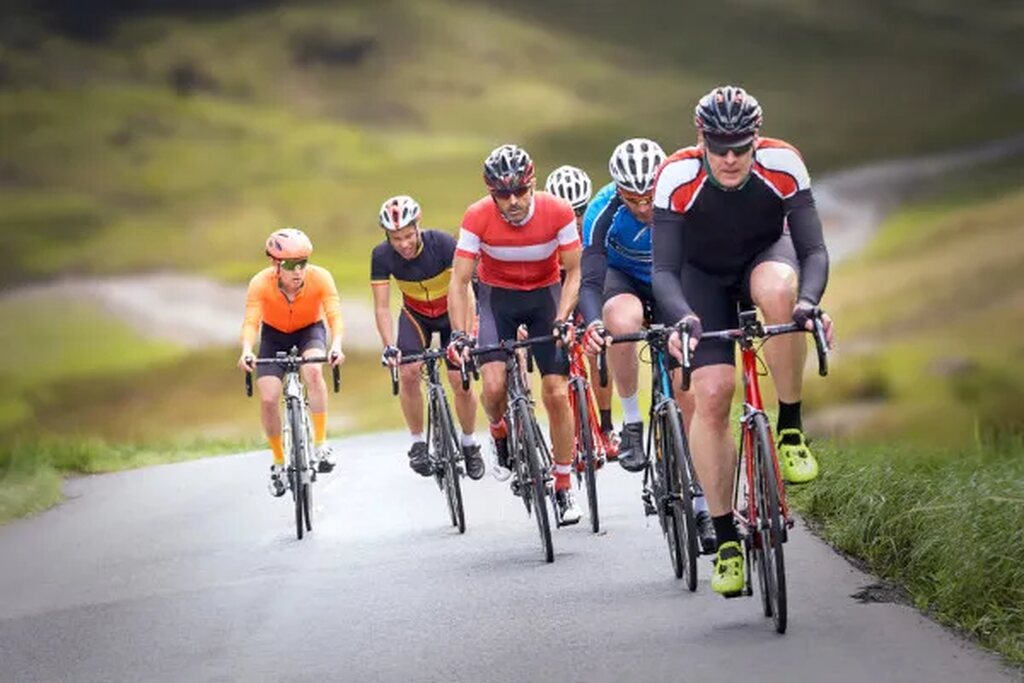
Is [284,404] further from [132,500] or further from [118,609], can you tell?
[132,500]

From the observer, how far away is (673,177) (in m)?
7.50

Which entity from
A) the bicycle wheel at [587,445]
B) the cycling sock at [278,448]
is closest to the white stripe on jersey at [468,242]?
the bicycle wheel at [587,445]

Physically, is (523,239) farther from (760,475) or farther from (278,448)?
(760,475)

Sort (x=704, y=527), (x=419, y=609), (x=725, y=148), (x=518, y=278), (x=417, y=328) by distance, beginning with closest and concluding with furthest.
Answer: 1. (x=725, y=148)
2. (x=704, y=527)
3. (x=419, y=609)
4. (x=518, y=278)
5. (x=417, y=328)

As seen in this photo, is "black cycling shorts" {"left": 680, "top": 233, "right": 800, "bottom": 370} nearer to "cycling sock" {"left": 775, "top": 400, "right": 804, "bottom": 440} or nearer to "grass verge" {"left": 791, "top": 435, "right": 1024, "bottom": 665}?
"cycling sock" {"left": 775, "top": 400, "right": 804, "bottom": 440}

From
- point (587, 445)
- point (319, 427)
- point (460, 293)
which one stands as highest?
point (460, 293)

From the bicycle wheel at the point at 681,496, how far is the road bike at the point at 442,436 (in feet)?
10.1

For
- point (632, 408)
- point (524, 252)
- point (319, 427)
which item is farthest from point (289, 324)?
point (632, 408)

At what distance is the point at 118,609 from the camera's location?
10281 millimetres

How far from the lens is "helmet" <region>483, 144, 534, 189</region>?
10.2 m

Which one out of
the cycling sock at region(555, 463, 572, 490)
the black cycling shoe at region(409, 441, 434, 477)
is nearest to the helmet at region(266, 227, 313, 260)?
the black cycling shoe at region(409, 441, 434, 477)

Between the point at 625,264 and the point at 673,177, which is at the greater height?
the point at 673,177

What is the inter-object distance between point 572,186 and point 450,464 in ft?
6.64

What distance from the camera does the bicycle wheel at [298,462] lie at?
40.1 ft
